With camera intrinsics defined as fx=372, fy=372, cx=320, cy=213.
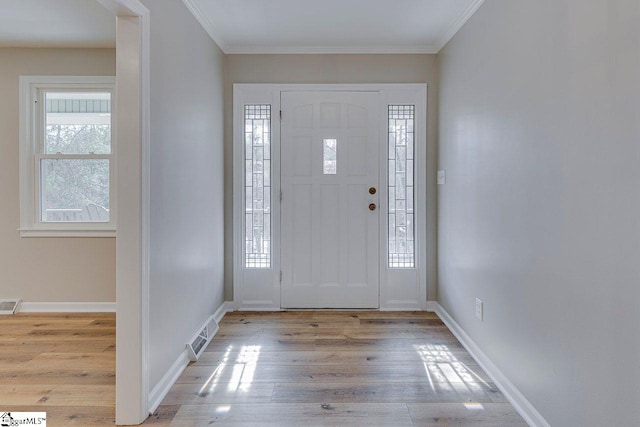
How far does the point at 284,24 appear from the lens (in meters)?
2.87

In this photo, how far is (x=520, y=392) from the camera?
1.91 m

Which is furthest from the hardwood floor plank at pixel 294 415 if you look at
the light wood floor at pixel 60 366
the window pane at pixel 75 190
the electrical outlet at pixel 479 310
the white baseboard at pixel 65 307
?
the window pane at pixel 75 190

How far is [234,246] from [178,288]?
117 cm

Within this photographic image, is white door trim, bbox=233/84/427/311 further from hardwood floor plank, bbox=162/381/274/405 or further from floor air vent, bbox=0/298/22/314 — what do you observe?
floor air vent, bbox=0/298/22/314

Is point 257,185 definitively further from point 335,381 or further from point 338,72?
point 335,381

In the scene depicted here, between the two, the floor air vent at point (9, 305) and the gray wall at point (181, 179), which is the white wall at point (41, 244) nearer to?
the floor air vent at point (9, 305)

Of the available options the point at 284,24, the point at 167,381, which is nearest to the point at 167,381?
the point at 167,381

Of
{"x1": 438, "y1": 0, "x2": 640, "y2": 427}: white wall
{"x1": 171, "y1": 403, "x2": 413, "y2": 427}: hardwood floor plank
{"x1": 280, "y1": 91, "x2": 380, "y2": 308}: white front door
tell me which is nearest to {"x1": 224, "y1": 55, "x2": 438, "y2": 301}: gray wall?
{"x1": 280, "y1": 91, "x2": 380, "y2": 308}: white front door

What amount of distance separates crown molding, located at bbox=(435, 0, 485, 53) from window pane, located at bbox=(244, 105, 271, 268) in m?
1.61

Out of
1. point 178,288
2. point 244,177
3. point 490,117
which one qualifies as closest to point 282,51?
point 244,177

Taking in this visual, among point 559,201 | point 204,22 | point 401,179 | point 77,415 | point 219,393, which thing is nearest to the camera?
point 559,201

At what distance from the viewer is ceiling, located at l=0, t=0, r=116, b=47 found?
2631 millimetres

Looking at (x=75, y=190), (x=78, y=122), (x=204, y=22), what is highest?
(x=204, y=22)

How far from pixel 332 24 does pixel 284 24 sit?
370 millimetres
